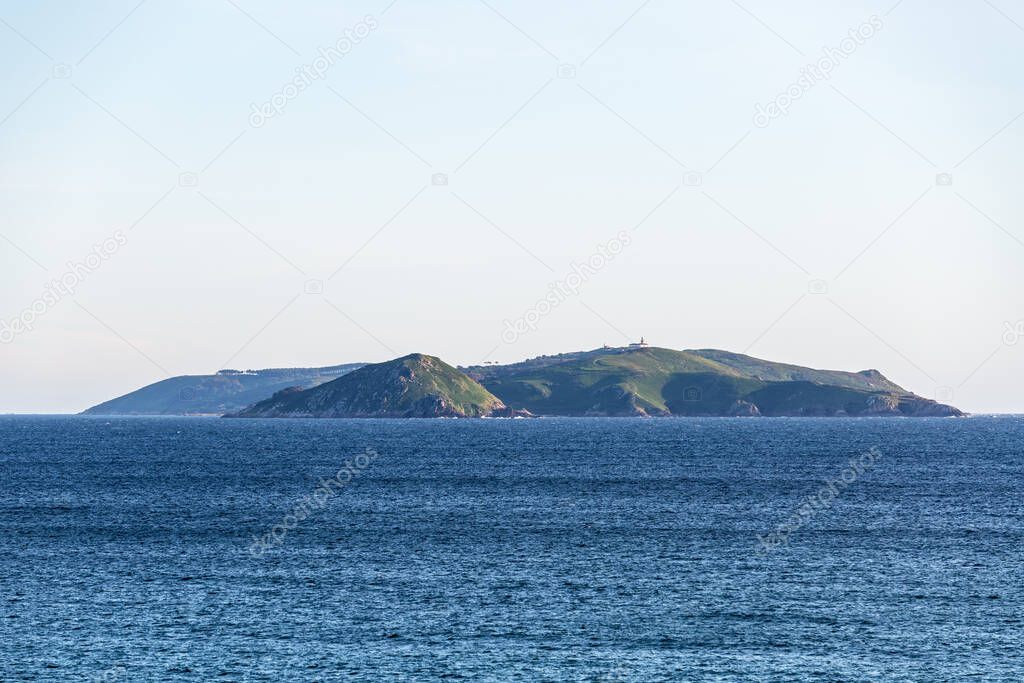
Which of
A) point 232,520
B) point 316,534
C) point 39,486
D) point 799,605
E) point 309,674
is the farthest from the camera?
point 39,486

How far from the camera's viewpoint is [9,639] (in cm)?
6575

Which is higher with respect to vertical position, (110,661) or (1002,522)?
(1002,522)

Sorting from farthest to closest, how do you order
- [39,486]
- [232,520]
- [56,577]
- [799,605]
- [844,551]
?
[39,486]
[232,520]
[844,551]
[56,577]
[799,605]

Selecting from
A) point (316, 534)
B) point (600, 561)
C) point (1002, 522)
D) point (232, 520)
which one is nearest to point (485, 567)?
point (600, 561)

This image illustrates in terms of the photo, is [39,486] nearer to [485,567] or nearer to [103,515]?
[103,515]

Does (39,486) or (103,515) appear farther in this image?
(39,486)

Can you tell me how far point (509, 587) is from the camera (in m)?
81.4

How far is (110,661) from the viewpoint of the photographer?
61156 millimetres

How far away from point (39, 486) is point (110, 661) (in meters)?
105

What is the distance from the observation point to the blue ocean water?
6178 cm

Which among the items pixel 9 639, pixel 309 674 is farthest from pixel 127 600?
pixel 309 674

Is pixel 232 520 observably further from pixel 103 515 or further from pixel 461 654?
pixel 461 654

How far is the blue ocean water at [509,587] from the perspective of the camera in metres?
61.8

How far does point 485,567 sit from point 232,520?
1569 inches
